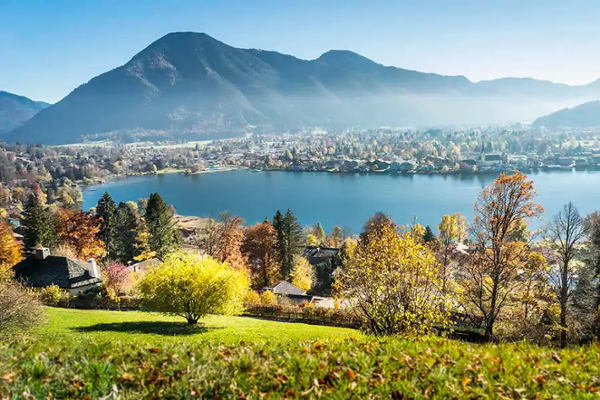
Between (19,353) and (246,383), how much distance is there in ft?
9.93

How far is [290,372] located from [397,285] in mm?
6600

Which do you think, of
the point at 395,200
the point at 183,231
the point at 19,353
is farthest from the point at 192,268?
the point at 395,200

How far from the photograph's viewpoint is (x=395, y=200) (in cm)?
9188

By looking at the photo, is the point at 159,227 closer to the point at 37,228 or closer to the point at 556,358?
the point at 37,228

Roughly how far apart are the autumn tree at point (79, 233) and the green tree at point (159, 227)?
5.66 metres

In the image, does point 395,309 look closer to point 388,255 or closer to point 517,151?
point 388,255

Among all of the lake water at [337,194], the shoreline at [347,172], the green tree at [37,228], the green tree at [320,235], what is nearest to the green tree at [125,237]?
the green tree at [37,228]

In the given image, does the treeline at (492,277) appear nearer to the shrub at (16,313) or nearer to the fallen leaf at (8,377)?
the fallen leaf at (8,377)

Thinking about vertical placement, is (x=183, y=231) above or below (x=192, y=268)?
below

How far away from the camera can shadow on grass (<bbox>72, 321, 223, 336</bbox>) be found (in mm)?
14383

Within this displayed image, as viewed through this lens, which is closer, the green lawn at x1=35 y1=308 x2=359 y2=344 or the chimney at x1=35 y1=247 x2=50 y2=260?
the green lawn at x1=35 y1=308 x2=359 y2=344

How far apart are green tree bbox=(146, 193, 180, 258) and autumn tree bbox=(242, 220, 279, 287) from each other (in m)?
6.99

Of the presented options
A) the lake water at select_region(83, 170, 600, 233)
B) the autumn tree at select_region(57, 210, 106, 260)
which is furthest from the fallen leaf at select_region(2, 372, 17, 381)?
the lake water at select_region(83, 170, 600, 233)

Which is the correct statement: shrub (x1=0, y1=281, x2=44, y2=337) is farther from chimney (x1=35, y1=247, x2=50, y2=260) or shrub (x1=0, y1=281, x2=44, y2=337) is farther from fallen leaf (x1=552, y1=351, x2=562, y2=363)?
chimney (x1=35, y1=247, x2=50, y2=260)
